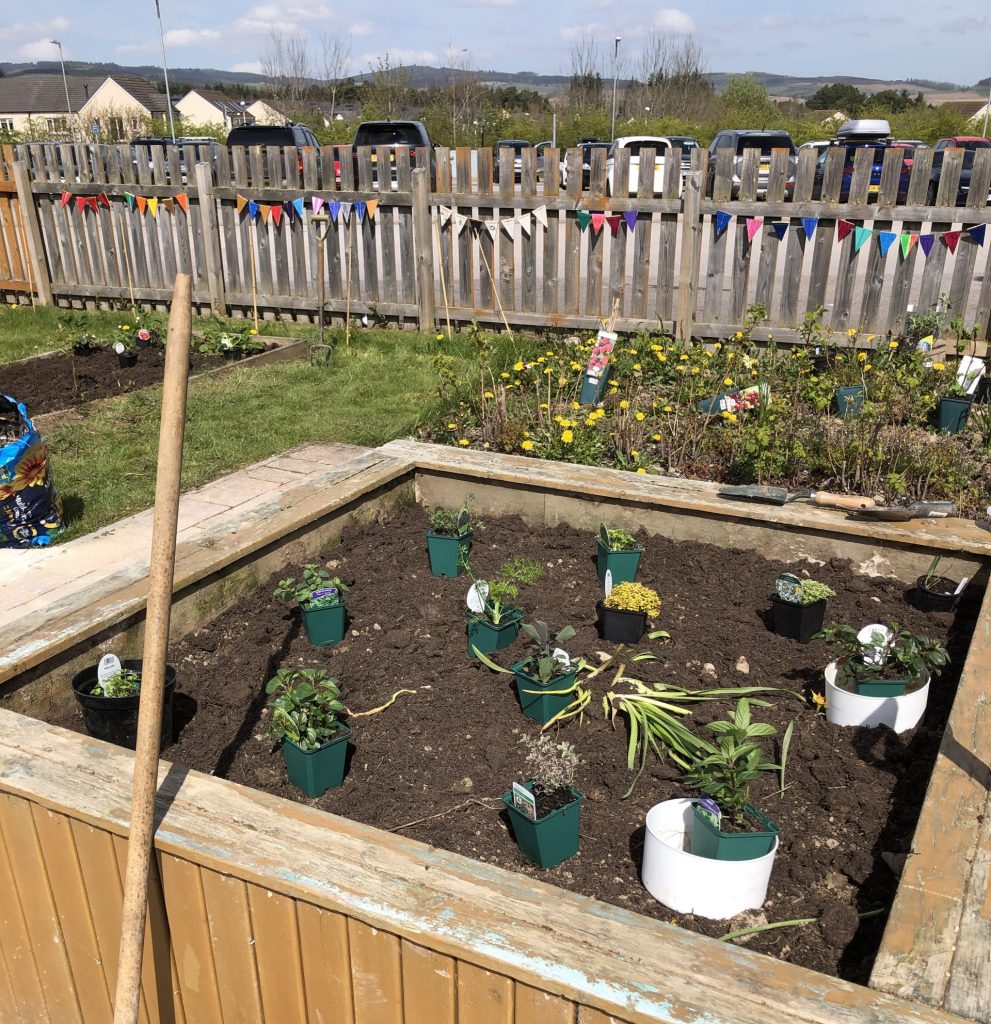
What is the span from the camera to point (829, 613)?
10.8ft

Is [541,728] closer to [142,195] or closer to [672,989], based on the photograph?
[672,989]

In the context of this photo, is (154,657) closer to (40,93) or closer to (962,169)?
(962,169)

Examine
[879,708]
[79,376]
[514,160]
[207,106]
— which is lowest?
[207,106]

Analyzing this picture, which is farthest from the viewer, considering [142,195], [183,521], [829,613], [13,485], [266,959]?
[142,195]

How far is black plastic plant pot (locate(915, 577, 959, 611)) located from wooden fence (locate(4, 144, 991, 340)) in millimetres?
4572

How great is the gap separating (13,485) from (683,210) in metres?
5.52

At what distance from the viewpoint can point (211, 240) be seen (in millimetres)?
9742

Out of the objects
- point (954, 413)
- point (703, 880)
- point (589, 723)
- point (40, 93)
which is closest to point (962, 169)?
point (954, 413)


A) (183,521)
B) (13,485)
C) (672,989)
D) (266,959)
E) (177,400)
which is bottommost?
(183,521)

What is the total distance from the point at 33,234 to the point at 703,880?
11.3 m

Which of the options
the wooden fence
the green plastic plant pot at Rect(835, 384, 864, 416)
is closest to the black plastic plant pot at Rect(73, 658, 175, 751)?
the green plastic plant pot at Rect(835, 384, 864, 416)

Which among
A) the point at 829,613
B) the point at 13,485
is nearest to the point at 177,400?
the point at 829,613

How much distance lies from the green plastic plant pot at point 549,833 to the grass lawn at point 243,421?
138 inches

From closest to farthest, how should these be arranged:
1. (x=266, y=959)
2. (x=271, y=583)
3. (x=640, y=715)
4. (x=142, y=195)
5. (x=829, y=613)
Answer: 1. (x=266, y=959)
2. (x=640, y=715)
3. (x=829, y=613)
4. (x=271, y=583)
5. (x=142, y=195)
